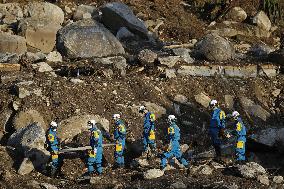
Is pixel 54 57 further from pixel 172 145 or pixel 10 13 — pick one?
pixel 172 145

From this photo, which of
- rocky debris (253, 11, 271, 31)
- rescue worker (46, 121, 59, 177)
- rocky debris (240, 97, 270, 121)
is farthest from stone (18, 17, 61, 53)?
rocky debris (253, 11, 271, 31)

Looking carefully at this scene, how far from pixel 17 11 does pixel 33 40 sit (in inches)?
133

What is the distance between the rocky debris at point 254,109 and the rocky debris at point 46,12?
27.2ft

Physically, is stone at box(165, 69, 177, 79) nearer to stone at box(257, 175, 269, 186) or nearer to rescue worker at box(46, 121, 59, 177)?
rescue worker at box(46, 121, 59, 177)

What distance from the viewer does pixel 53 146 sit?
43.7ft

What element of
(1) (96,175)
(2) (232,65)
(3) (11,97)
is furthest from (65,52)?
(1) (96,175)

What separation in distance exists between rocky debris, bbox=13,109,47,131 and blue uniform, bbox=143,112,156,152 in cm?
278

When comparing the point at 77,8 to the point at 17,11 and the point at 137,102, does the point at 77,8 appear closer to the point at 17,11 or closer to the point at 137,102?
the point at 17,11

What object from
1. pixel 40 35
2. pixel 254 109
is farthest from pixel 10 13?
pixel 254 109

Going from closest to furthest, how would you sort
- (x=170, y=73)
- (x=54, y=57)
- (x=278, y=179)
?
1. (x=278, y=179)
2. (x=170, y=73)
3. (x=54, y=57)

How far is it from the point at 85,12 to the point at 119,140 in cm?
1081

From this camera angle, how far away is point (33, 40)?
20.2m

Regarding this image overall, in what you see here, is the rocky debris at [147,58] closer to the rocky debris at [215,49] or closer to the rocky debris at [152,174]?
the rocky debris at [215,49]

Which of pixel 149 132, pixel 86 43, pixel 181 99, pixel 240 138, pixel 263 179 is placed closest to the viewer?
pixel 263 179
